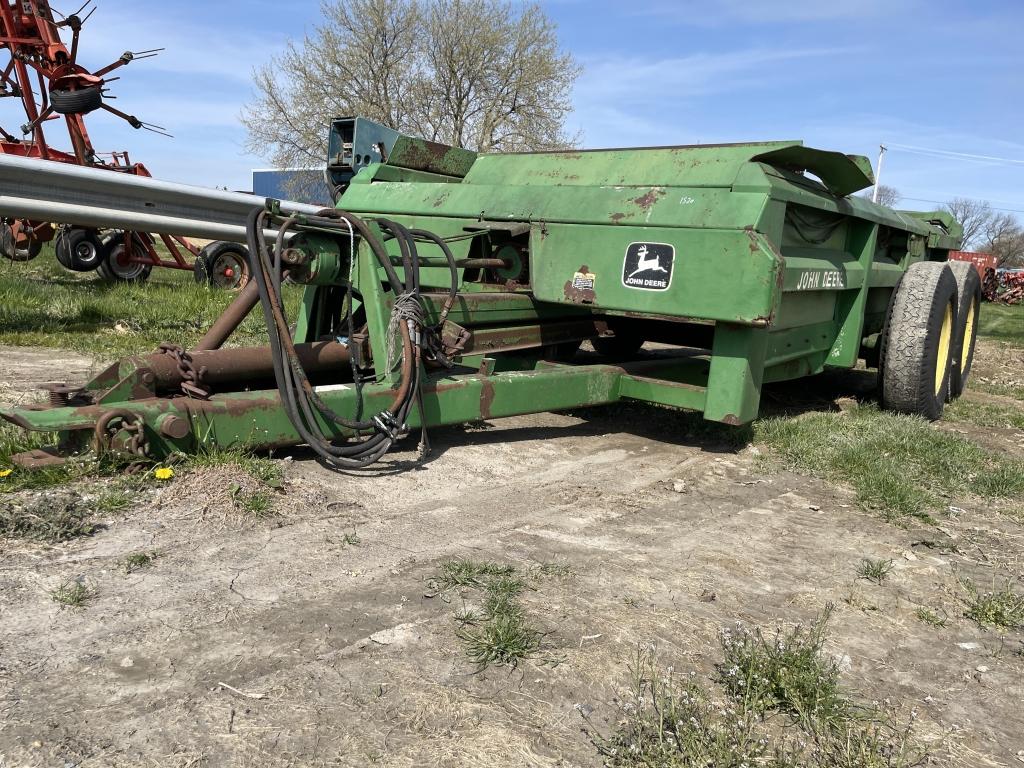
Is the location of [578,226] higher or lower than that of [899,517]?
higher

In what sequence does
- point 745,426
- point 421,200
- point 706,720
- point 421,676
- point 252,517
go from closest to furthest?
point 706,720 < point 421,676 < point 252,517 < point 745,426 < point 421,200

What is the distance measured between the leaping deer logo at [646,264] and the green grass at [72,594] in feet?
9.69

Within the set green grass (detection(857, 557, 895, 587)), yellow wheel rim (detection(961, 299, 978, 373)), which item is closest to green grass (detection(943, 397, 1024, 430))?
yellow wheel rim (detection(961, 299, 978, 373))

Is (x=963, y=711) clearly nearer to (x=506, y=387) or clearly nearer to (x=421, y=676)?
(x=421, y=676)

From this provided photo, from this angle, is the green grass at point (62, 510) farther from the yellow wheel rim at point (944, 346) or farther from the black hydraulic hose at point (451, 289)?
the yellow wheel rim at point (944, 346)

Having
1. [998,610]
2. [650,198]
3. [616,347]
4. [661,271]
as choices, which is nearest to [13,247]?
[616,347]

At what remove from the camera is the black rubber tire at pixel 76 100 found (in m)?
9.39

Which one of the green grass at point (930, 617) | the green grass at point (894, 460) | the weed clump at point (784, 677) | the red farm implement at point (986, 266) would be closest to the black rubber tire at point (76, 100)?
the green grass at point (894, 460)

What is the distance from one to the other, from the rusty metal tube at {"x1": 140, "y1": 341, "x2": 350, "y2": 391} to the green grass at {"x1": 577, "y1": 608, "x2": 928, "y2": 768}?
2.34 meters

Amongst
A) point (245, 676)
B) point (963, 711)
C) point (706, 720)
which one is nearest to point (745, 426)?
point (963, 711)

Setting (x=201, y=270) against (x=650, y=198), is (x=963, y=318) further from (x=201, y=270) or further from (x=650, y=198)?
(x=201, y=270)

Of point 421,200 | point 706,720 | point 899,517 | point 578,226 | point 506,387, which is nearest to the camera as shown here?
point 706,720

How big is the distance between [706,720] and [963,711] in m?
0.74

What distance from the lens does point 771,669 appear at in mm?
2188
